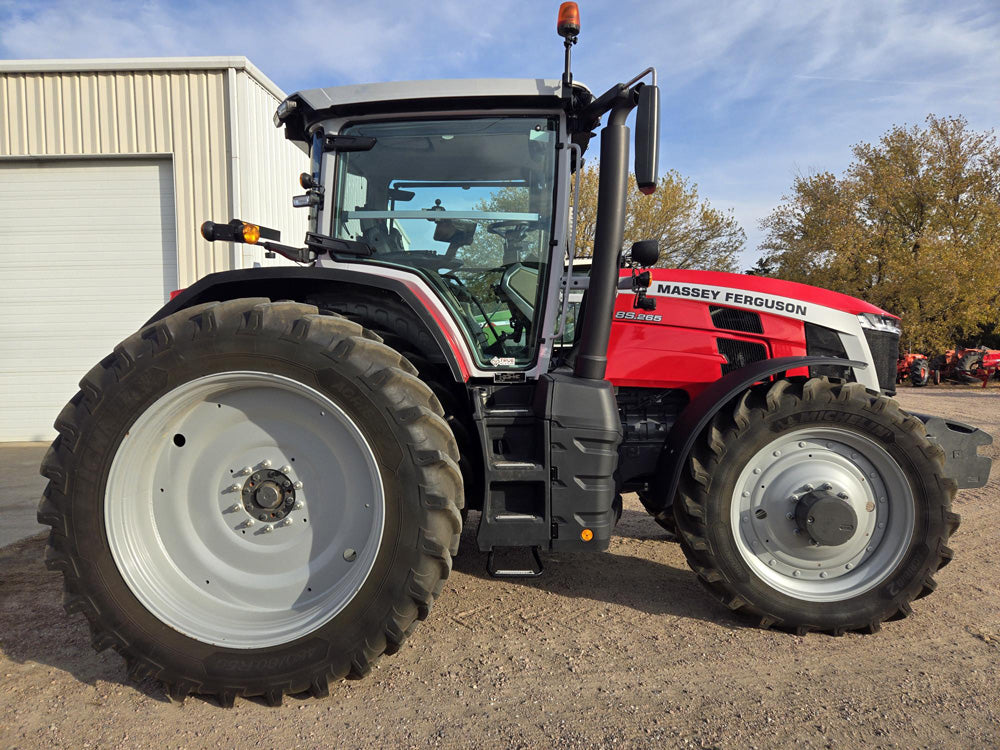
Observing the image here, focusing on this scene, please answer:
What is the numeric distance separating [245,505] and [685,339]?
6.64ft

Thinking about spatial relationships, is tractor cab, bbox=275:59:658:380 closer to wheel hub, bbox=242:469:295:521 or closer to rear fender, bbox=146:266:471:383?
rear fender, bbox=146:266:471:383

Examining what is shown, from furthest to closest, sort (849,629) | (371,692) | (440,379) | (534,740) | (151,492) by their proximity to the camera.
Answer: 1. (440,379)
2. (849,629)
3. (151,492)
4. (371,692)
5. (534,740)

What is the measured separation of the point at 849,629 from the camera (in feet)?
A: 8.34

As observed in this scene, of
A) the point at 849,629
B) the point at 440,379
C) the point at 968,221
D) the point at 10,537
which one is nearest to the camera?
the point at 849,629

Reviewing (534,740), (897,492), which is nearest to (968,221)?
(897,492)

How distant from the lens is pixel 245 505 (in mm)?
2330

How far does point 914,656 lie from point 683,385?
1364mm

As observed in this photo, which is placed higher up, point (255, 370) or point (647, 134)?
point (647, 134)

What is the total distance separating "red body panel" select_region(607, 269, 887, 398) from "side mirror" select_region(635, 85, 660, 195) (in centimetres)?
89

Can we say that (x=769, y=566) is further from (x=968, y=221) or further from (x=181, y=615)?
(x=968, y=221)

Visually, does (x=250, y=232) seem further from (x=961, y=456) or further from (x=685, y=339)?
(x=961, y=456)

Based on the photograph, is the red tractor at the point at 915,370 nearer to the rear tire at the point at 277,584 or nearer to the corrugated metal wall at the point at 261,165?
the corrugated metal wall at the point at 261,165

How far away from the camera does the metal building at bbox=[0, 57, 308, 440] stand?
283 inches

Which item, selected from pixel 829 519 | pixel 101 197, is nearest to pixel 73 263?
pixel 101 197
